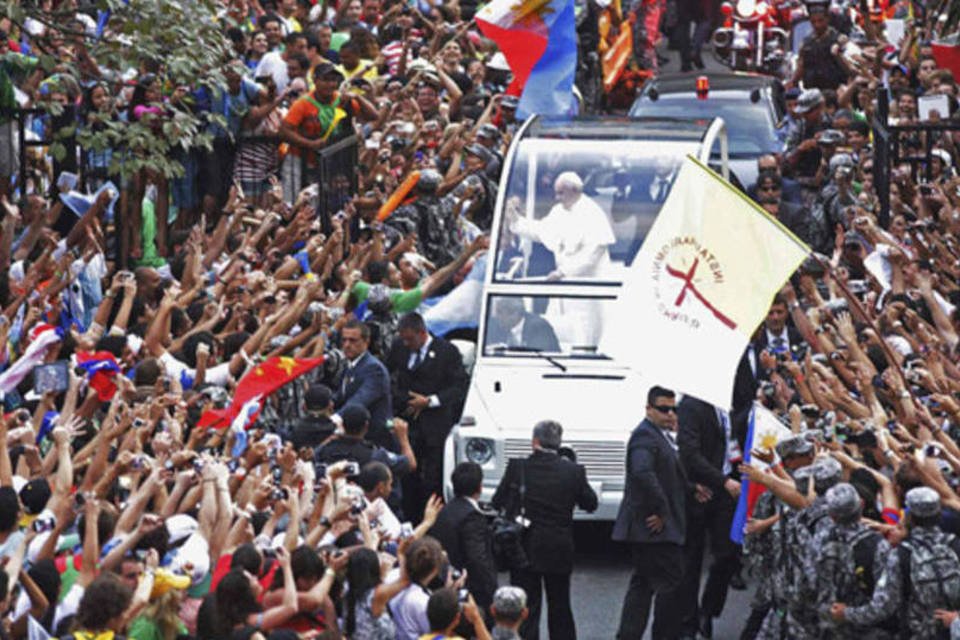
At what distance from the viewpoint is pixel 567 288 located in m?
17.9

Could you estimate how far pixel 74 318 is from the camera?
1614cm

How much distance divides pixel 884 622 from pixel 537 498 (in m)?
2.57

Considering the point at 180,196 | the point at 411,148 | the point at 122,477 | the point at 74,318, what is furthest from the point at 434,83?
the point at 122,477

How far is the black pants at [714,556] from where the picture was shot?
15234 millimetres

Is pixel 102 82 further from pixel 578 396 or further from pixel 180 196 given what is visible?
pixel 578 396

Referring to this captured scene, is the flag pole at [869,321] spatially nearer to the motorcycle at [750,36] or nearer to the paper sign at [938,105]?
the paper sign at [938,105]

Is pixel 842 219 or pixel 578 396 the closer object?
pixel 578 396

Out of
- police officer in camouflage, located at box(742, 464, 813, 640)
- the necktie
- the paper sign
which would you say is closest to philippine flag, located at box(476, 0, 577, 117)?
the paper sign

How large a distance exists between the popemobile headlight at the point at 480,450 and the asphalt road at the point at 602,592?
833mm

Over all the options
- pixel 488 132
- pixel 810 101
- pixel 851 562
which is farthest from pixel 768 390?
pixel 810 101

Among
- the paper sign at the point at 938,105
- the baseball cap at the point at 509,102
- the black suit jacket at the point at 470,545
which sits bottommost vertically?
the black suit jacket at the point at 470,545

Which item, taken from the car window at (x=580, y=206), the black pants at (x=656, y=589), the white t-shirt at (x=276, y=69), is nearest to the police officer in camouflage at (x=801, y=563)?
the black pants at (x=656, y=589)

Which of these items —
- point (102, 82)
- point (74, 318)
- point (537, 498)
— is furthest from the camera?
point (102, 82)

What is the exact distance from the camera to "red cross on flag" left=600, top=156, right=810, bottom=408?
1306cm
